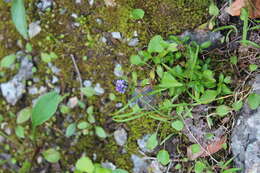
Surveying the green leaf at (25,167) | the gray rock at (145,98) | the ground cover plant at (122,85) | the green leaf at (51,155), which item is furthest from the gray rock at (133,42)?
the green leaf at (25,167)

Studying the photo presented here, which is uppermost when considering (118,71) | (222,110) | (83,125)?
(118,71)

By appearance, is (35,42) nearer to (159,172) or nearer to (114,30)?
(114,30)

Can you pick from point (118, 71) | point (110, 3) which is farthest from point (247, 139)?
point (110, 3)

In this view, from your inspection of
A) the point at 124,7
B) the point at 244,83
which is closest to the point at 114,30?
the point at 124,7

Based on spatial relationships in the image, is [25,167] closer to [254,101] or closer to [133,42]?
[133,42]

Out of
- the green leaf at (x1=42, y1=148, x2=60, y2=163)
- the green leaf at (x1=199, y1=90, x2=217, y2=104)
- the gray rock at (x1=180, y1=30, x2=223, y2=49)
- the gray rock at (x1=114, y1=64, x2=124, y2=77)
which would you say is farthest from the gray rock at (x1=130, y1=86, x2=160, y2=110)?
the green leaf at (x1=42, y1=148, x2=60, y2=163)

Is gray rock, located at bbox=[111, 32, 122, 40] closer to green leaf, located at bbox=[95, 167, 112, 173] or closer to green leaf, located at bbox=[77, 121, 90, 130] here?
green leaf, located at bbox=[77, 121, 90, 130]
